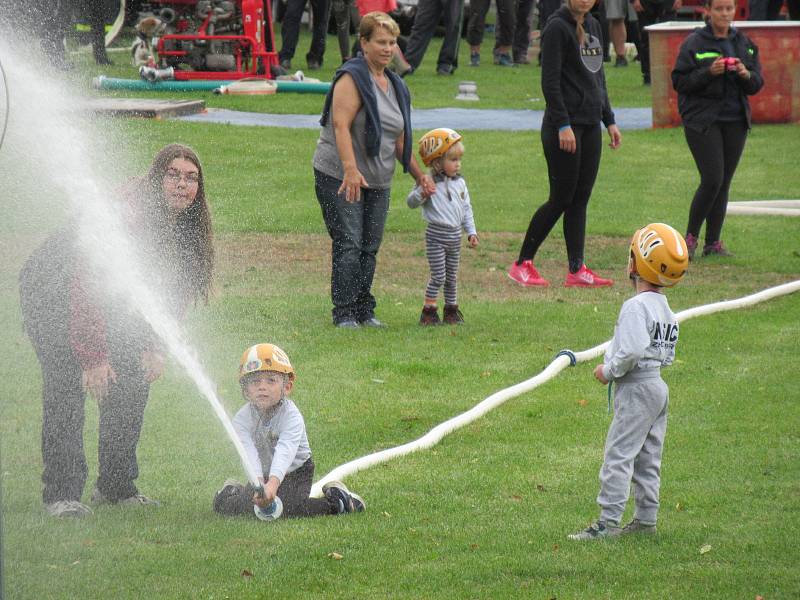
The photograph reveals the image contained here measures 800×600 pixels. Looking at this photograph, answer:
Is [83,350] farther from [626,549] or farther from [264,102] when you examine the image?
[264,102]

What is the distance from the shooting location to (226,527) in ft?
18.1

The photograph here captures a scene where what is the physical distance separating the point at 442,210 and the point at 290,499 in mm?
3969

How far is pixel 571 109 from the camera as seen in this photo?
34.2 ft

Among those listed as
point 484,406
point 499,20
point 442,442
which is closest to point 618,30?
point 499,20

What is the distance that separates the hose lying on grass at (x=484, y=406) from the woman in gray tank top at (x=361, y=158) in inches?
66.0

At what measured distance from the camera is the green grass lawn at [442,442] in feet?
16.5

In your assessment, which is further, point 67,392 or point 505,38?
point 505,38

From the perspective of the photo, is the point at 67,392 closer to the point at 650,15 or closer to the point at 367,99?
the point at 367,99

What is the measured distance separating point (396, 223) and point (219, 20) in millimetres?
8817

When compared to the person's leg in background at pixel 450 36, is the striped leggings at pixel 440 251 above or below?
below

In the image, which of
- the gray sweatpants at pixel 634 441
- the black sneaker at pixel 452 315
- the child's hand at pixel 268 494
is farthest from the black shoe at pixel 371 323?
the gray sweatpants at pixel 634 441

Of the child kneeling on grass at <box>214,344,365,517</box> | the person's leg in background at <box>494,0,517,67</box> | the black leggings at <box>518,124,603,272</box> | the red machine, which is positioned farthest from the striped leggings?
the person's leg in background at <box>494,0,517,67</box>

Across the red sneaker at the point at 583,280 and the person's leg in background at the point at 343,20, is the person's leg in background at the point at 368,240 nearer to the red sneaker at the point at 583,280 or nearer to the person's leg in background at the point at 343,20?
the red sneaker at the point at 583,280

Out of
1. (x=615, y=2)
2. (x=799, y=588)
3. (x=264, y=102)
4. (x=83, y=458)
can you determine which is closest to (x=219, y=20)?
(x=264, y=102)
